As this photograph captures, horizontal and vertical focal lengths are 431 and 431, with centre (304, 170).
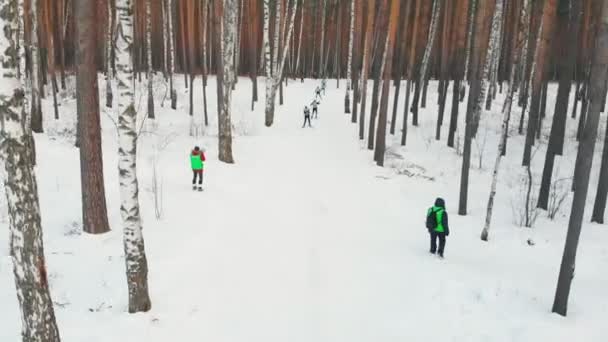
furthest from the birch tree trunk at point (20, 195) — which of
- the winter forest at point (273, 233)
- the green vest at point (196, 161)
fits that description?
the green vest at point (196, 161)

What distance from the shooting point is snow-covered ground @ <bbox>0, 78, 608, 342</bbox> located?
21.6ft

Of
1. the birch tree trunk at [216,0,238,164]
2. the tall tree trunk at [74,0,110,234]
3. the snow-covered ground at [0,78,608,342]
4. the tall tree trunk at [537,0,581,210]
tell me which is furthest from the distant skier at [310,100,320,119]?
the tall tree trunk at [74,0,110,234]

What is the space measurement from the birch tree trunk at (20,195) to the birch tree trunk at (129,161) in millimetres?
1323

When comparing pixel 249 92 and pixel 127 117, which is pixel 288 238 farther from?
pixel 249 92

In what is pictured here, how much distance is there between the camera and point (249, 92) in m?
32.0

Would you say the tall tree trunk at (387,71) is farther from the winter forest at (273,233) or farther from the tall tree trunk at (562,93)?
the tall tree trunk at (562,93)

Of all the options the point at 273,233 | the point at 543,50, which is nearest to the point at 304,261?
the point at 273,233

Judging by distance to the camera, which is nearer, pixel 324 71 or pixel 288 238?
pixel 288 238

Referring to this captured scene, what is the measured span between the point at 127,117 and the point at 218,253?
3.88m

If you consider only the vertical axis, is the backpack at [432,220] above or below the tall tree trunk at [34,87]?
below

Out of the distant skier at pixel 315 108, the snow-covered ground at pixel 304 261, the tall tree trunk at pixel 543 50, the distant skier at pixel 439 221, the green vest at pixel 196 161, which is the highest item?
the tall tree trunk at pixel 543 50

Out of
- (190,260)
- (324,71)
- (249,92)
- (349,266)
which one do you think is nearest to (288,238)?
(349,266)

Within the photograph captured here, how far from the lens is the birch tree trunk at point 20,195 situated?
13.1 feet

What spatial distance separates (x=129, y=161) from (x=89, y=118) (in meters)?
3.74
